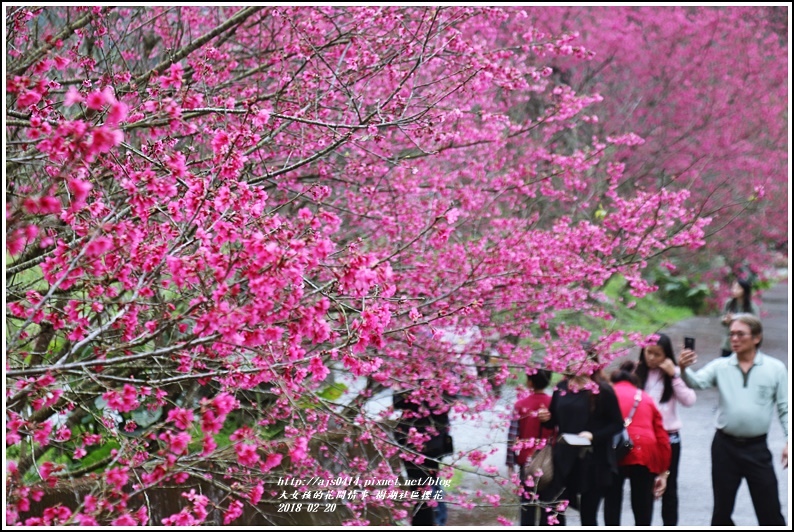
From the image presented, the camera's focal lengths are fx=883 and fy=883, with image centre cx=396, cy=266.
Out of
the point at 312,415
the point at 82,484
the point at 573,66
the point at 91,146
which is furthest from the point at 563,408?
the point at 573,66

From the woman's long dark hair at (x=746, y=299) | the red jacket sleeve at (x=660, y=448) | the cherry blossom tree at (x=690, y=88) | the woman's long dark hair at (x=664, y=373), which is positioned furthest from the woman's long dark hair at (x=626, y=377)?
the cherry blossom tree at (x=690, y=88)

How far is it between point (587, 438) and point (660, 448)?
0.68 m

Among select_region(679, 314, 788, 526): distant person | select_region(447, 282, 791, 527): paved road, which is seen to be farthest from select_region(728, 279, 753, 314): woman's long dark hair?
select_region(679, 314, 788, 526): distant person

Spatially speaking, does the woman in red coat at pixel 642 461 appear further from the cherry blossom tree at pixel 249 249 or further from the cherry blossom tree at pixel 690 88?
the cherry blossom tree at pixel 690 88

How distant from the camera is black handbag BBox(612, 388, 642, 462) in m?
6.15

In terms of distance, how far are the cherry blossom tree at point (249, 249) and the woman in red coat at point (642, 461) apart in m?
0.53

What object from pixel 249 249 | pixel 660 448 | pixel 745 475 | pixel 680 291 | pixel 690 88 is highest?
pixel 690 88

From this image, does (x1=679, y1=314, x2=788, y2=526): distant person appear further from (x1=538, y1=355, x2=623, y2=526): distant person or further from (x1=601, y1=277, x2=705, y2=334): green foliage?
(x1=601, y1=277, x2=705, y2=334): green foliage

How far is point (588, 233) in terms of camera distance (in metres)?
7.14

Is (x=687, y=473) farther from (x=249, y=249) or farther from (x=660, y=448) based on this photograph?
(x=249, y=249)

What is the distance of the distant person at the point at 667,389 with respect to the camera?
21.1 feet

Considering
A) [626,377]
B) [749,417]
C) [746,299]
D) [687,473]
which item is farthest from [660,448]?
[746,299]

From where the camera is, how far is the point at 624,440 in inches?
243

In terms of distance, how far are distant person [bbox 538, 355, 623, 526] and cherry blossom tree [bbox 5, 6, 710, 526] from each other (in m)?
0.21
